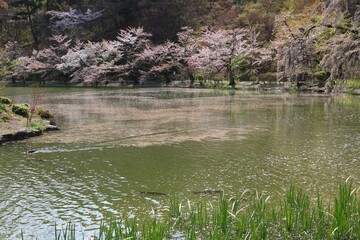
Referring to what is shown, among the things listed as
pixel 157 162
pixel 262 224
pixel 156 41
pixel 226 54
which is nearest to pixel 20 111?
pixel 157 162

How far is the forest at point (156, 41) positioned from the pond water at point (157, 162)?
11.0 metres

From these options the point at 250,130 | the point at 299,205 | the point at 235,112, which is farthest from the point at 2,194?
the point at 235,112

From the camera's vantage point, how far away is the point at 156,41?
37.2m

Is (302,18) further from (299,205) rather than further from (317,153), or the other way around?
(299,205)

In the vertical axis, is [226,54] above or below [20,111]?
above

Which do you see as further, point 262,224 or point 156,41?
point 156,41

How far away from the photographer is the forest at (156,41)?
92.7ft

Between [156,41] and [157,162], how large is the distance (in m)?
30.7

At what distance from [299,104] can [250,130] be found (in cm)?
699

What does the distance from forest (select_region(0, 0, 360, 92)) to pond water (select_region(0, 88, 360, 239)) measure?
11009 mm

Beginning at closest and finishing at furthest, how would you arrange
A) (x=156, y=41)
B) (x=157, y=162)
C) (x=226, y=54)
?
(x=157, y=162) → (x=226, y=54) → (x=156, y=41)

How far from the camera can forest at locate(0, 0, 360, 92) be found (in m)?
28.3

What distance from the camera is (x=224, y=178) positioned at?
6.62 meters

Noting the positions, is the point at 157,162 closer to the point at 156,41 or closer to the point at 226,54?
the point at 226,54
